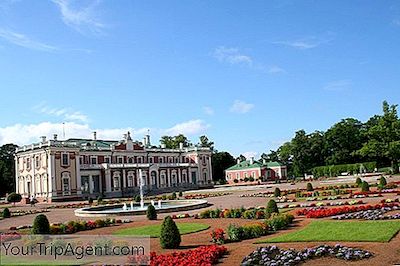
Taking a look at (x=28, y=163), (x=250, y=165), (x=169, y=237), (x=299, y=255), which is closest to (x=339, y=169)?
(x=250, y=165)

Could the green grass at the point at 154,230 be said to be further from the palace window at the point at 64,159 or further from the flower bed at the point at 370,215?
the palace window at the point at 64,159

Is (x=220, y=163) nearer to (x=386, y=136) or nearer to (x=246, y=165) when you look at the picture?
(x=246, y=165)

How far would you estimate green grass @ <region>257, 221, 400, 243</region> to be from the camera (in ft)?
45.0

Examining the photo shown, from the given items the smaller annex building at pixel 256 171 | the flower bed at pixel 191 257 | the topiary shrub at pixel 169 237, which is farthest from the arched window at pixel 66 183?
the flower bed at pixel 191 257

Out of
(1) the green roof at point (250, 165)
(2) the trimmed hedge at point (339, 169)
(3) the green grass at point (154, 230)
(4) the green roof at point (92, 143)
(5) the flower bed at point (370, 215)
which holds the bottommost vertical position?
Result: (3) the green grass at point (154, 230)

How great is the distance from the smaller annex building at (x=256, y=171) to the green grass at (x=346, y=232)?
77.0m

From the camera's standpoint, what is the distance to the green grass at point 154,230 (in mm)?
18266

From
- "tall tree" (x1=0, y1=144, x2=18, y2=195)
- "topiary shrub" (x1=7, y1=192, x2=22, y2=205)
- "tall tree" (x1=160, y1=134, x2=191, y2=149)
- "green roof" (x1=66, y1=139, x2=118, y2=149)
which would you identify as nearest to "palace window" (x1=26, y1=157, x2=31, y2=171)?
"topiary shrub" (x1=7, y1=192, x2=22, y2=205)

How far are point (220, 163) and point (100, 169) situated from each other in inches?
1750

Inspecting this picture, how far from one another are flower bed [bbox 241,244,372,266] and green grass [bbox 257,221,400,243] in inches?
64.9

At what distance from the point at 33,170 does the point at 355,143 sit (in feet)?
199

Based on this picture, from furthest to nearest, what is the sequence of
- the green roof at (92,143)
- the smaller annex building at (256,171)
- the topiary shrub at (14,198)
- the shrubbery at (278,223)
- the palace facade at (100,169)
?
the smaller annex building at (256,171) → the green roof at (92,143) → the palace facade at (100,169) → the topiary shrub at (14,198) → the shrubbery at (278,223)

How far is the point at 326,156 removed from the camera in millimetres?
92875

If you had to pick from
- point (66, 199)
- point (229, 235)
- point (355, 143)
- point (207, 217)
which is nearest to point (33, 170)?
point (66, 199)
